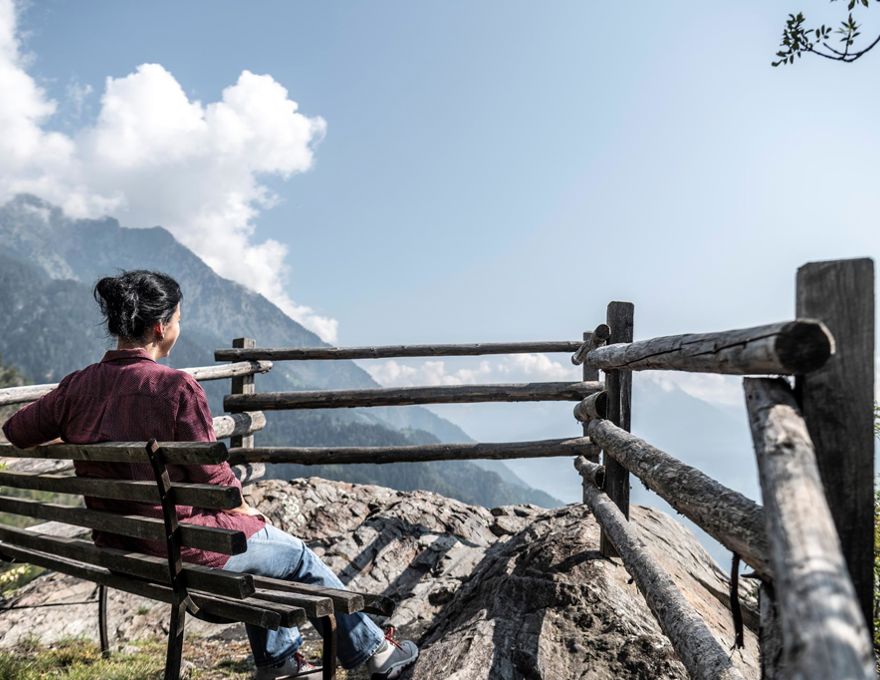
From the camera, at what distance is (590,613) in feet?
10.3

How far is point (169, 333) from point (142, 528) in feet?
2.73

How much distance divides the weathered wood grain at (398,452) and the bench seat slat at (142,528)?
128 inches

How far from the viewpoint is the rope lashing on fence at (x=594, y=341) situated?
15.2ft

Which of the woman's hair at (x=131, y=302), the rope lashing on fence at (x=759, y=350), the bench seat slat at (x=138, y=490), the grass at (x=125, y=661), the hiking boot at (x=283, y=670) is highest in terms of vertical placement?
the woman's hair at (x=131, y=302)

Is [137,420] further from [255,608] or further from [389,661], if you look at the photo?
[389,661]

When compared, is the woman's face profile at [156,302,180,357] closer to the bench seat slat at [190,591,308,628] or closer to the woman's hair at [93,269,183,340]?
the woman's hair at [93,269,183,340]

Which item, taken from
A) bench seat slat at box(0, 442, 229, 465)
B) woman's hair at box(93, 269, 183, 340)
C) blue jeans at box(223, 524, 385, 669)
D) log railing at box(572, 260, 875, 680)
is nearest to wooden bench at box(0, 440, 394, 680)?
bench seat slat at box(0, 442, 229, 465)

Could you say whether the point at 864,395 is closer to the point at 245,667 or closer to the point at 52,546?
the point at 52,546

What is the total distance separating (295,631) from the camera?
9.52ft

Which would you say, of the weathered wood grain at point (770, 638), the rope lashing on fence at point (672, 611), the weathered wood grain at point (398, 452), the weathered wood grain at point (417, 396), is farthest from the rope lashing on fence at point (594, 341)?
the weathered wood grain at point (770, 638)

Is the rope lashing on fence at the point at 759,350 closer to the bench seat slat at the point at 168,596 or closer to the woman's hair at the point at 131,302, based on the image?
the bench seat slat at the point at 168,596

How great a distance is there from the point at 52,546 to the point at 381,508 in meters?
3.59

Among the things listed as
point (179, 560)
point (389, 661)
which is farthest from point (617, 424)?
point (179, 560)

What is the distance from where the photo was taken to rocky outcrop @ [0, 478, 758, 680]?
2844mm
